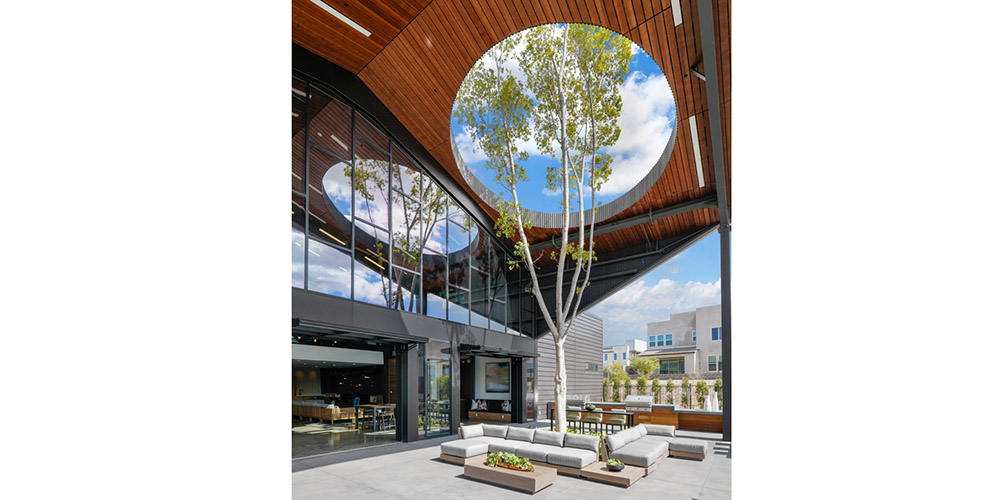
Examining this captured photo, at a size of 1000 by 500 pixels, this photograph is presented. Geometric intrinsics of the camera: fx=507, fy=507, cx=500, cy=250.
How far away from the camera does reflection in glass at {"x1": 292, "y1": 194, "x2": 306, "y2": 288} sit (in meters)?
Result: 7.17

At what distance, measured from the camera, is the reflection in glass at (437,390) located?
10.2 m

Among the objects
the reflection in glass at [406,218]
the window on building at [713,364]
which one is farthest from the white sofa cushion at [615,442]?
the window on building at [713,364]

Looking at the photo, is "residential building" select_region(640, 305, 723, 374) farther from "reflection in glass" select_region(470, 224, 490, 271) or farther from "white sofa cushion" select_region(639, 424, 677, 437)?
"white sofa cushion" select_region(639, 424, 677, 437)

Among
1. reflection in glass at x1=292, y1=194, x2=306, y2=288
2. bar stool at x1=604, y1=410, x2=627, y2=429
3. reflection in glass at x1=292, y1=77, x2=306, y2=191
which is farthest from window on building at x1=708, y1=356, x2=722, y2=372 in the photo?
reflection in glass at x1=292, y1=77, x2=306, y2=191

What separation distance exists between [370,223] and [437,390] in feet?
13.0

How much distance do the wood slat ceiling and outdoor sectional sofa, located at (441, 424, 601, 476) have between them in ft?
16.0

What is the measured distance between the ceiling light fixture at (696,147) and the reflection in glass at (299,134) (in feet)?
19.7
